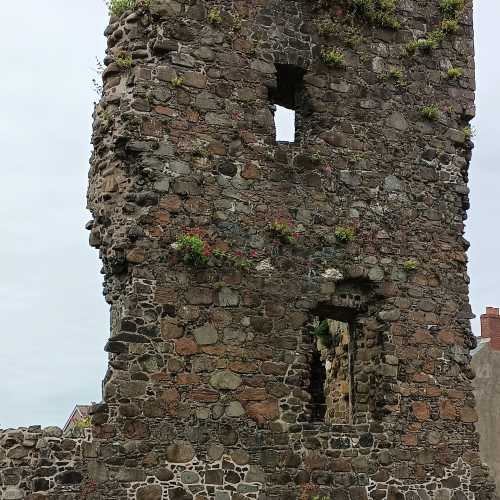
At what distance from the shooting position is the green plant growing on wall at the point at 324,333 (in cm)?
1254

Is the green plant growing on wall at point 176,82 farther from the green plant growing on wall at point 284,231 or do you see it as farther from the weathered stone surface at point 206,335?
the weathered stone surface at point 206,335

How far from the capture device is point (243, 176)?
1003 centimetres

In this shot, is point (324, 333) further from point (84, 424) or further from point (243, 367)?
point (84, 424)

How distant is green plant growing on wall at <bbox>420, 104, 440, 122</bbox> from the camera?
11266 mm

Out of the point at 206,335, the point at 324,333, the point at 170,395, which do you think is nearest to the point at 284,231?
the point at 206,335

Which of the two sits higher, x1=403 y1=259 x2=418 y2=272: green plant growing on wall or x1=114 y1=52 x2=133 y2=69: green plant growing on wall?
x1=114 y1=52 x2=133 y2=69: green plant growing on wall

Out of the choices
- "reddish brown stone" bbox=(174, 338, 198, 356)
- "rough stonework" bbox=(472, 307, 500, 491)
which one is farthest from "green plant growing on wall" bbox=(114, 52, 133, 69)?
"rough stonework" bbox=(472, 307, 500, 491)

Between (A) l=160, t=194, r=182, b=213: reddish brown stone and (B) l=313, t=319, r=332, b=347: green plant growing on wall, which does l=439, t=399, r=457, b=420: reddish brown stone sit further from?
(A) l=160, t=194, r=182, b=213: reddish brown stone

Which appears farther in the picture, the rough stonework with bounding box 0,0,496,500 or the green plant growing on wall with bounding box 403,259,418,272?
the green plant growing on wall with bounding box 403,259,418,272

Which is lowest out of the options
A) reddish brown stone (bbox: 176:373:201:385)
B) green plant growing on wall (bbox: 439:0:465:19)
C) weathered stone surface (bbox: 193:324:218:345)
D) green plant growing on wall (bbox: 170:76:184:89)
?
reddish brown stone (bbox: 176:373:201:385)

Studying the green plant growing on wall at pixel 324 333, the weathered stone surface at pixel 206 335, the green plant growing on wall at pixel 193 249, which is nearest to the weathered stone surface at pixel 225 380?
the weathered stone surface at pixel 206 335

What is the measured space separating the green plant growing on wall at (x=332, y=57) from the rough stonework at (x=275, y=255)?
0.9 inches

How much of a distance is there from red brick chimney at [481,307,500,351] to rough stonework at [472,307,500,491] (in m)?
0.26

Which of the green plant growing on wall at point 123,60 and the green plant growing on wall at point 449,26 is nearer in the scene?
the green plant growing on wall at point 123,60
